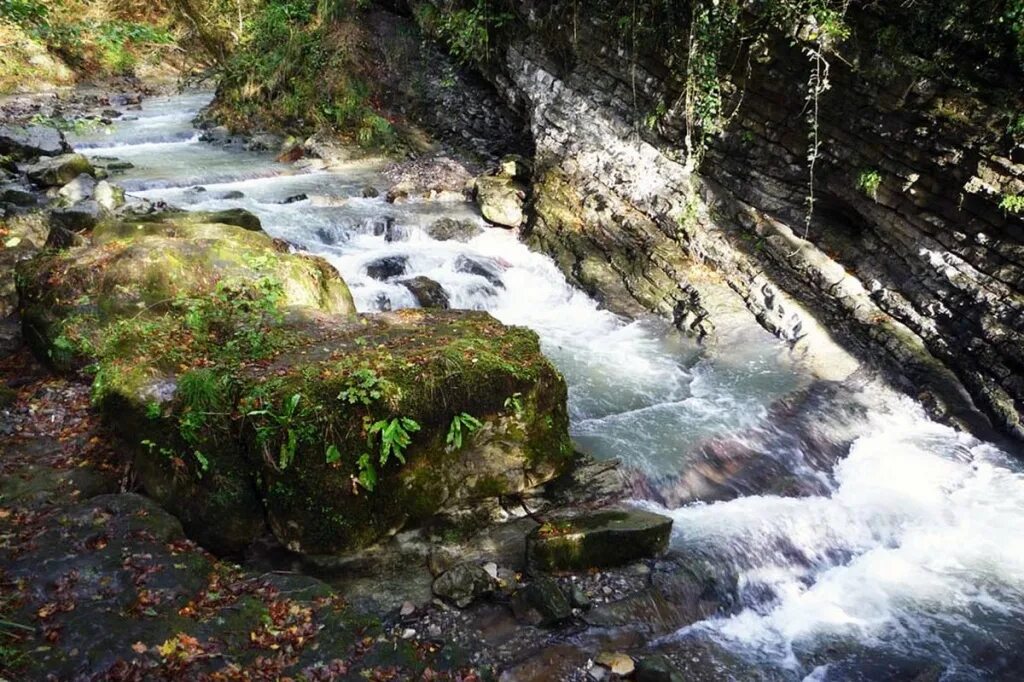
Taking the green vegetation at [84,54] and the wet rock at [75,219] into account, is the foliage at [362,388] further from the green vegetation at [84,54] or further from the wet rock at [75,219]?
the green vegetation at [84,54]

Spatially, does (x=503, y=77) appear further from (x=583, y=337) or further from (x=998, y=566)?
(x=998, y=566)

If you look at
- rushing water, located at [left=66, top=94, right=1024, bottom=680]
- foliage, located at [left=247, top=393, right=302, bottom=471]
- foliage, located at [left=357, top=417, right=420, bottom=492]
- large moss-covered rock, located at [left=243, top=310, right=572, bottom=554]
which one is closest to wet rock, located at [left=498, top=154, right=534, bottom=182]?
rushing water, located at [left=66, top=94, right=1024, bottom=680]

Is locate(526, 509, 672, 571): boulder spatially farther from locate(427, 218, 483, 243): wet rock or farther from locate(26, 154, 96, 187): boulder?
locate(26, 154, 96, 187): boulder

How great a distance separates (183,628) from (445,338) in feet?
10.6

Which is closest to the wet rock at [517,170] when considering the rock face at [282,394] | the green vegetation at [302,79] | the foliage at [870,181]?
the green vegetation at [302,79]

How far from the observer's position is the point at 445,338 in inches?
245

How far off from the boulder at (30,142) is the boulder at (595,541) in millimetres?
13426

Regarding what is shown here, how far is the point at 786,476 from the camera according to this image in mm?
6770

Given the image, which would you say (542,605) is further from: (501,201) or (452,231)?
(501,201)

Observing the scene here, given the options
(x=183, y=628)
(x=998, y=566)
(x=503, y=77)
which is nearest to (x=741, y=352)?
(x=998, y=566)

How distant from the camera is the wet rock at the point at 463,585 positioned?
16.0 ft

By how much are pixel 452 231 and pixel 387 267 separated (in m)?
1.89

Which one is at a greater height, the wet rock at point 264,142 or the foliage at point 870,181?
the foliage at point 870,181

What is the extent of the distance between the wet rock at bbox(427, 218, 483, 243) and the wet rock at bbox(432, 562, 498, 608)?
309 inches
